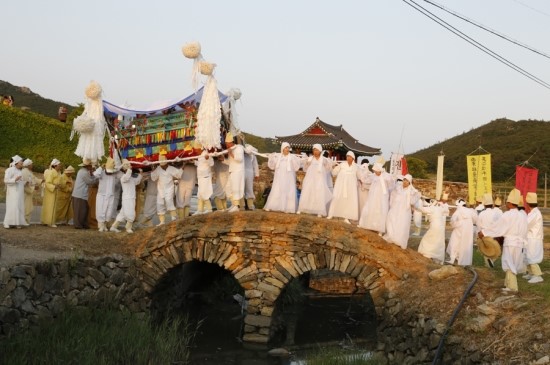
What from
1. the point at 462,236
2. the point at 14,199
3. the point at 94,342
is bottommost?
the point at 94,342

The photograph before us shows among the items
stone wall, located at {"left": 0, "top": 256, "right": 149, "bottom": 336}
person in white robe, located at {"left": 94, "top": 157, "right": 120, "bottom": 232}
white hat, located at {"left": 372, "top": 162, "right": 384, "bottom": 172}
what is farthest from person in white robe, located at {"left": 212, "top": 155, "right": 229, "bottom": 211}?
white hat, located at {"left": 372, "top": 162, "right": 384, "bottom": 172}

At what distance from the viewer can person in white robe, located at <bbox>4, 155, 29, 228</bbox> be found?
47.1ft

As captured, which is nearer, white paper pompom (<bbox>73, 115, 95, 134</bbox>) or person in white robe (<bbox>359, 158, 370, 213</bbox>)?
person in white robe (<bbox>359, 158, 370, 213</bbox>)

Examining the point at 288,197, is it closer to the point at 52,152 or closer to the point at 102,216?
the point at 102,216

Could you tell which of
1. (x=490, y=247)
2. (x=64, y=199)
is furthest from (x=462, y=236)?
(x=64, y=199)

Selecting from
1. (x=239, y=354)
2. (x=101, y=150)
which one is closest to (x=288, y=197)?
(x=239, y=354)

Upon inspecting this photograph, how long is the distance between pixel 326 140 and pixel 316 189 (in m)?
26.0

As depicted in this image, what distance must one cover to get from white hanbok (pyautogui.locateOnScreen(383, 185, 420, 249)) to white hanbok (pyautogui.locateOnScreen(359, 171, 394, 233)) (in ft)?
0.50

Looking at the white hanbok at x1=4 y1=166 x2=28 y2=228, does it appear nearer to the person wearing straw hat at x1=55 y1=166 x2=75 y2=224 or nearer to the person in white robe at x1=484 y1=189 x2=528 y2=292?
the person wearing straw hat at x1=55 y1=166 x2=75 y2=224

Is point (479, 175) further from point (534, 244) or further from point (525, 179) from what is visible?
point (534, 244)

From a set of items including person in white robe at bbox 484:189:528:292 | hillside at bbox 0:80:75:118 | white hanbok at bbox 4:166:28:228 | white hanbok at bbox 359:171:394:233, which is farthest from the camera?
hillside at bbox 0:80:75:118

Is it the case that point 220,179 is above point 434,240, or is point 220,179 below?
above

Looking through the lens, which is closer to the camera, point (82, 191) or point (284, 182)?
point (284, 182)

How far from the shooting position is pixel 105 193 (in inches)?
602
